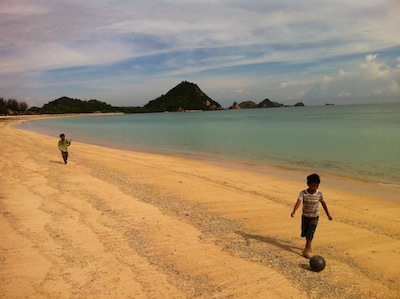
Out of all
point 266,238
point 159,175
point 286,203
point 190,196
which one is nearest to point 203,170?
point 159,175

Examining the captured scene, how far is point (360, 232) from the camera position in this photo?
8.47 m

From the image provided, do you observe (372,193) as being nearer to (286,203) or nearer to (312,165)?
(286,203)

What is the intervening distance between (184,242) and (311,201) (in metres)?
2.98

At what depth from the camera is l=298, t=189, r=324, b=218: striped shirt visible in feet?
22.2

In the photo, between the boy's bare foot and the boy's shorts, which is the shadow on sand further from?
the boy's shorts

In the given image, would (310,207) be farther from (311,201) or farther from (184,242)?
(184,242)

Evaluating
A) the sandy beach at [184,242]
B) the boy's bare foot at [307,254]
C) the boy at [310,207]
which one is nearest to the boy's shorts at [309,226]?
the boy at [310,207]

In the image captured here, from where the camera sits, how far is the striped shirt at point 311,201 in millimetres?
6771

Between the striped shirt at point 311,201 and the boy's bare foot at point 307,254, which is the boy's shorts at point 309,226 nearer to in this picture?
the striped shirt at point 311,201

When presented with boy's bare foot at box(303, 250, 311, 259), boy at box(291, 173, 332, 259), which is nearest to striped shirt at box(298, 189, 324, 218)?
boy at box(291, 173, 332, 259)

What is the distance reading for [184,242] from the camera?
7578mm

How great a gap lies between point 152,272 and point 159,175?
9.70 m

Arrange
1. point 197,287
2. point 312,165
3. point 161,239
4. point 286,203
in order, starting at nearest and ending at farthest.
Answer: point 197,287 → point 161,239 → point 286,203 → point 312,165

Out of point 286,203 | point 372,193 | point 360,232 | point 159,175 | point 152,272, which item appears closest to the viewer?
point 152,272
